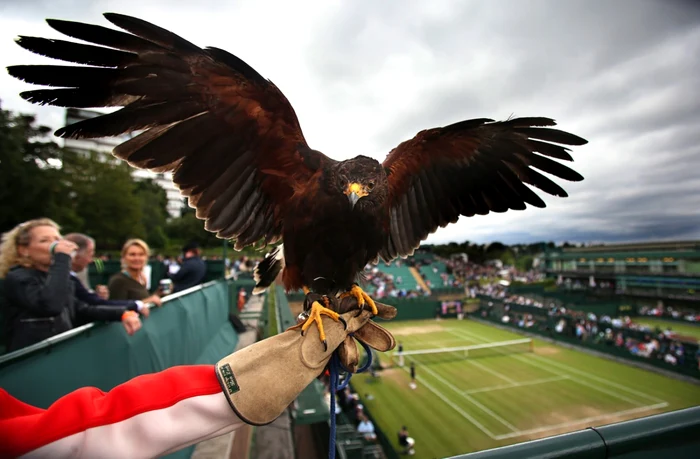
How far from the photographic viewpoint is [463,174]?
2.71 meters

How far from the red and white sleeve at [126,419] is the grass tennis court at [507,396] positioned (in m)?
12.9

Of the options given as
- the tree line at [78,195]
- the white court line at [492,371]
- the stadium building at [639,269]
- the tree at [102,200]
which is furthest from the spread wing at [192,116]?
the stadium building at [639,269]

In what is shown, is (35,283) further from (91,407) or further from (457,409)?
(457,409)

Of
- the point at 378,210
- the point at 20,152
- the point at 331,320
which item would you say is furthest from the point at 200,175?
the point at 20,152

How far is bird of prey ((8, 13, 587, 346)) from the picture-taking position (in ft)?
5.37

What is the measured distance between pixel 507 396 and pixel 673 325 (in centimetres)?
2495

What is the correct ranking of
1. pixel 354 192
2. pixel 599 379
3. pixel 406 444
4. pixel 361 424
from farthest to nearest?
pixel 599 379, pixel 406 444, pixel 361 424, pixel 354 192

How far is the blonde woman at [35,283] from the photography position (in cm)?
228

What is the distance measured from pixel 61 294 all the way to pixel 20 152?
26614mm

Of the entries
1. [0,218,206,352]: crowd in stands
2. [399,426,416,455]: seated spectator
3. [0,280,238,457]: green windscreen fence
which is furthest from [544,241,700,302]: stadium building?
[0,218,206,352]: crowd in stands

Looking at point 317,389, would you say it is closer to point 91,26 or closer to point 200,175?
point 200,175

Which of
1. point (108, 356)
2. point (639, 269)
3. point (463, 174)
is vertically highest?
point (463, 174)

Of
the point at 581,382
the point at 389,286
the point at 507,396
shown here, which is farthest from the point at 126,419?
the point at 389,286

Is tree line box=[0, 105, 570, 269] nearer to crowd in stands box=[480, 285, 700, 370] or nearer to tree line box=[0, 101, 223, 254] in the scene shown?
tree line box=[0, 101, 223, 254]
